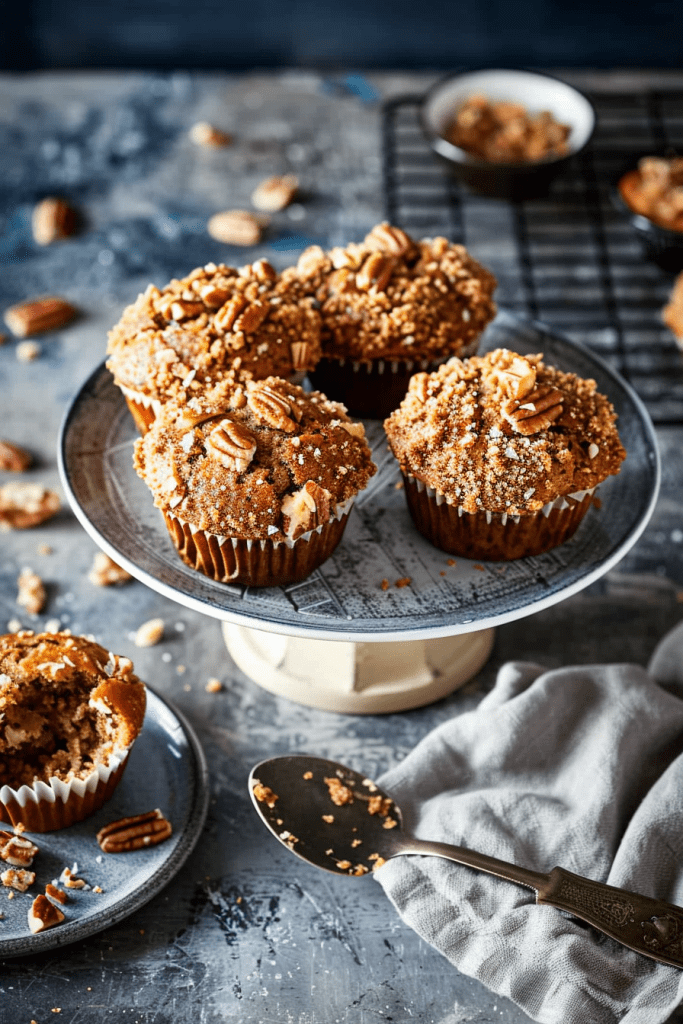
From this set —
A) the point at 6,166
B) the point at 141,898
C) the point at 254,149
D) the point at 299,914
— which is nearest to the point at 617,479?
the point at 299,914

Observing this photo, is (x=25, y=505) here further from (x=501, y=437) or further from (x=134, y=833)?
(x=501, y=437)

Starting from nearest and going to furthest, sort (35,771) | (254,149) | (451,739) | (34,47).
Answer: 1. (35,771)
2. (451,739)
3. (254,149)
4. (34,47)

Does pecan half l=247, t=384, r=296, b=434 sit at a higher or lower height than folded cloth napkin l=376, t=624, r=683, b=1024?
higher

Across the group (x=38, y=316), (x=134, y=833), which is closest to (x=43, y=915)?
(x=134, y=833)

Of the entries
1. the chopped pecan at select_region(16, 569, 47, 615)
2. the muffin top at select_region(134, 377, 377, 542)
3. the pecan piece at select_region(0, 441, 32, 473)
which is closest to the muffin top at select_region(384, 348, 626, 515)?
the muffin top at select_region(134, 377, 377, 542)

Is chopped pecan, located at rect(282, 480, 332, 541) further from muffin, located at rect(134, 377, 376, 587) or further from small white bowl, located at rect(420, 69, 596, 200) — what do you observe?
small white bowl, located at rect(420, 69, 596, 200)

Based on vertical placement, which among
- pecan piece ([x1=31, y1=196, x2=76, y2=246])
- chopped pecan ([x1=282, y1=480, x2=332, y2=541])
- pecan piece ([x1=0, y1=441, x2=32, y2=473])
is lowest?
pecan piece ([x1=0, y1=441, x2=32, y2=473])

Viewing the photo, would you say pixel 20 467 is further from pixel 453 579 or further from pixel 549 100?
pixel 549 100
